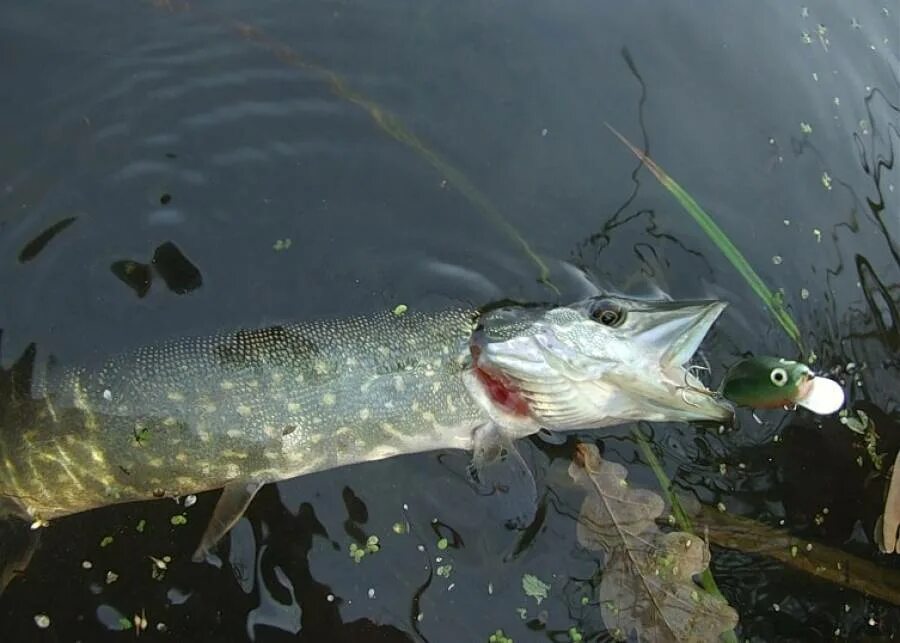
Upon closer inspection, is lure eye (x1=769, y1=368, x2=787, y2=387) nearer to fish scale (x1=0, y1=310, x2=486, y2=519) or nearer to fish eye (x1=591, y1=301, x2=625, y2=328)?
fish eye (x1=591, y1=301, x2=625, y2=328)

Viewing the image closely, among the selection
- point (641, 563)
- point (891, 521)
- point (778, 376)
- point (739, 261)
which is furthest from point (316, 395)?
point (891, 521)

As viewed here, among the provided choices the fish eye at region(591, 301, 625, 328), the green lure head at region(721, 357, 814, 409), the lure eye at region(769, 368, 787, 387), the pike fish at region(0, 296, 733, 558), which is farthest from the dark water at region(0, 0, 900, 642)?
the lure eye at region(769, 368, 787, 387)

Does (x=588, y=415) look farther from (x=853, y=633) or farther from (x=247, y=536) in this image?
(x=853, y=633)

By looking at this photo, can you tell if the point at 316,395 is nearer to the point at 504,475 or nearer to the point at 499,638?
the point at 504,475

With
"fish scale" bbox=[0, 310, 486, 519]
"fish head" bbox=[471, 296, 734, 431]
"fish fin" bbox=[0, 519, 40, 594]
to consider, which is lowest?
"fish fin" bbox=[0, 519, 40, 594]

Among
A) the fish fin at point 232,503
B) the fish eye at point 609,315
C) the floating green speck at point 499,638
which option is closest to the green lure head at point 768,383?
the fish eye at point 609,315

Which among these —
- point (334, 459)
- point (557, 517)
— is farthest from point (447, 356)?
point (557, 517)
